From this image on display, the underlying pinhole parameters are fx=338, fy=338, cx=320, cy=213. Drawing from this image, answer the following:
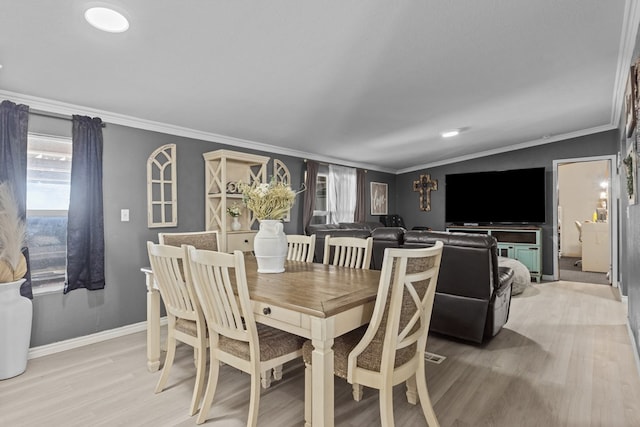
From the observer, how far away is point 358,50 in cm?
242

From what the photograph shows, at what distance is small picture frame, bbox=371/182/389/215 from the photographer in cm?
733

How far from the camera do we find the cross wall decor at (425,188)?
7.55m

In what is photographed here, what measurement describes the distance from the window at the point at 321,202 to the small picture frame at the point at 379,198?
1.52m

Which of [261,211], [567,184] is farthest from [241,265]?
[567,184]

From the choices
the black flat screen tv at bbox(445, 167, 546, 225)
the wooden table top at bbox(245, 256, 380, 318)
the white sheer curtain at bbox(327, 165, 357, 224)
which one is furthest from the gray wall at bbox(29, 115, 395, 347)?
the black flat screen tv at bbox(445, 167, 546, 225)

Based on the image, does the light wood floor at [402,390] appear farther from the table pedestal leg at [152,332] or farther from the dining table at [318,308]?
the dining table at [318,308]

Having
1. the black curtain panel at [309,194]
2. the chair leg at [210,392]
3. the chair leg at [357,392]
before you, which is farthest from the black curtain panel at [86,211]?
the black curtain panel at [309,194]

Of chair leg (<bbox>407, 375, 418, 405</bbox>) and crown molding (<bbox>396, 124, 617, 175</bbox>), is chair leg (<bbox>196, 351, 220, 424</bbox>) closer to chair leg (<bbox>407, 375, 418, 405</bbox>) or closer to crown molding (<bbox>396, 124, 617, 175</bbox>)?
chair leg (<bbox>407, 375, 418, 405</bbox>)

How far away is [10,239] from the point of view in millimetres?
2525

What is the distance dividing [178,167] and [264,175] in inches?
46.3

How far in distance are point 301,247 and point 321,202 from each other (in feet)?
9.87

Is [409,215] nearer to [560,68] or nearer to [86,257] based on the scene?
[560,68]

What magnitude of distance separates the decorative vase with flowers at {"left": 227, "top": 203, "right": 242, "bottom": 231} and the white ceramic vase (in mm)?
1941

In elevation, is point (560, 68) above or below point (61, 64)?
above
